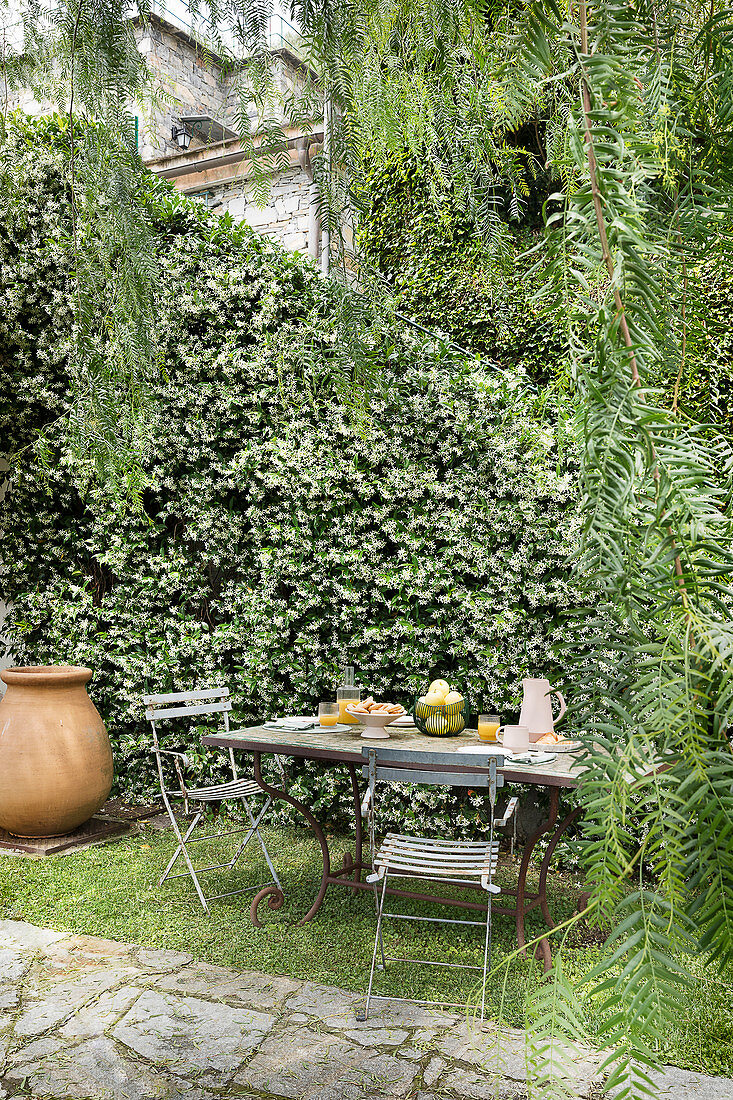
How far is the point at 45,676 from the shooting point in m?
4.56

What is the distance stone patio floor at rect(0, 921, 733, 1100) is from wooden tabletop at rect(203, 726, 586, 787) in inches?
33.0

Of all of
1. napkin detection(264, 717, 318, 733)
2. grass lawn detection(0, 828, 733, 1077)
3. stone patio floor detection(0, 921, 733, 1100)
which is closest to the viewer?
stone patio floor detection(0, 921, 733, 1100)

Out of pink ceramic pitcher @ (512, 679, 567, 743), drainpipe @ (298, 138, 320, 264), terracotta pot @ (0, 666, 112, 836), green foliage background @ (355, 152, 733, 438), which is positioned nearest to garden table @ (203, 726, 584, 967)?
pink ceramic pitcher @ (512, 679, 567, 743)

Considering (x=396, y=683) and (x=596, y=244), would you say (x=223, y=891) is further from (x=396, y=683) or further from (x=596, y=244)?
(x=596, y=244)

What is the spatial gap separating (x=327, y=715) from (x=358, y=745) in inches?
21.4

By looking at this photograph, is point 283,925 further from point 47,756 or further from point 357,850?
point 47,756

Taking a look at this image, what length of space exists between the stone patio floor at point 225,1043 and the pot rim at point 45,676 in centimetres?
175

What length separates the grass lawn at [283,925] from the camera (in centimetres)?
296

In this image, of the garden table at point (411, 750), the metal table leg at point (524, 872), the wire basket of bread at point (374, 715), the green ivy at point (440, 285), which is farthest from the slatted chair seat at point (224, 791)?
the green ivy at point (440, 285)

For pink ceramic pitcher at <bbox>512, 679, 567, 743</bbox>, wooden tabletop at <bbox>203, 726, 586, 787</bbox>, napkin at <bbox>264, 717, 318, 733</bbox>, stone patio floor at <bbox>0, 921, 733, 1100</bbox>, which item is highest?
pink ceramic pitcher at <bbox>512, 679, 567, 743</bbox>

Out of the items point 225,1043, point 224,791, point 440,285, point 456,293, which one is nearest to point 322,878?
point 224,791

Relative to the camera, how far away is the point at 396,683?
4.71 metres

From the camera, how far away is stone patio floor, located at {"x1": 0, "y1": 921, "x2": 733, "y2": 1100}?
7.66 ft

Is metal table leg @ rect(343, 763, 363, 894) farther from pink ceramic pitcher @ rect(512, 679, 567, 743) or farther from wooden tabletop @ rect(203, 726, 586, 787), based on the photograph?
pink ceramic pitcher @ rect(512, 679, 567, 743)
